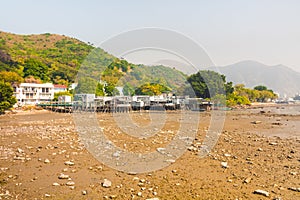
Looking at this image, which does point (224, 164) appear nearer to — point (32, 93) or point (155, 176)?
point (155, 176)

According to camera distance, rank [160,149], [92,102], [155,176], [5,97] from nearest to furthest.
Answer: [155,176] < [160,149] < [5,97] < [92,102]

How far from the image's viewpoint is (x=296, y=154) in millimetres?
12531

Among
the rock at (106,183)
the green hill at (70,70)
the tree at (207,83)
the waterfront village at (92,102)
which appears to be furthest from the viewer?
the green hill at (70,70)

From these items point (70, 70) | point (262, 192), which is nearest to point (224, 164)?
point (262, 192)

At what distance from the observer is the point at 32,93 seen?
183 ft

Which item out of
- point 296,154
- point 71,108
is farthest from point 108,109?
point 296,154

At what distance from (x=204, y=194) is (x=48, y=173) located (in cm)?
541

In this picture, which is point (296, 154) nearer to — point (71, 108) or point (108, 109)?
point (108, 109)

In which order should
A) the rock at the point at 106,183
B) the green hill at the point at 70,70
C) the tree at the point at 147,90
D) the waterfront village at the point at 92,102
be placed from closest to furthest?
the rock at the point at 106,183
the waterfront village at the point at 92,102
the green hill at the point at 70,70
the tree at the point at 147,90

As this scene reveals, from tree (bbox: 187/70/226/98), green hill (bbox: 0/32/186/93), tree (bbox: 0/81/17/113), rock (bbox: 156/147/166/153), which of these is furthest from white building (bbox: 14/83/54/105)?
rock (bbox: 156/147/166/153)

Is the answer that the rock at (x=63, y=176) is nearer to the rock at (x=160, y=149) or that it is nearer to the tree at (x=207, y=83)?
the rock at (x=160, y=149)

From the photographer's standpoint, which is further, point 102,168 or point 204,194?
point 102,168

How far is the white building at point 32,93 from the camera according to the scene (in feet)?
175

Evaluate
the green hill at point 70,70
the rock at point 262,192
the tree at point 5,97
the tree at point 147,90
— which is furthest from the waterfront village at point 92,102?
the rock at point 262,192
